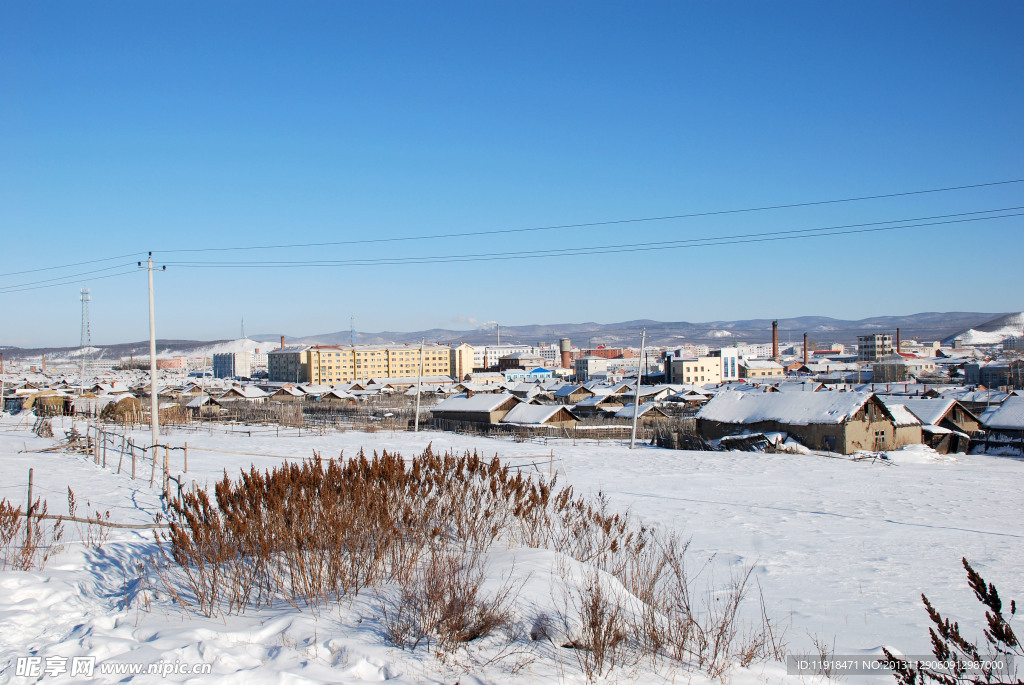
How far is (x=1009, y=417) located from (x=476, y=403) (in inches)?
1135

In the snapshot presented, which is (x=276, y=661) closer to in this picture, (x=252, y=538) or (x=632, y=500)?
(x=252, y=538)

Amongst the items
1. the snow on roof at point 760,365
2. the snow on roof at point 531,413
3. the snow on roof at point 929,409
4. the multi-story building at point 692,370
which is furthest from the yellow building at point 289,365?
the snow on roof at point 929,409

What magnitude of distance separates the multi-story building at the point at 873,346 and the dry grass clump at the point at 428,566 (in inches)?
6237

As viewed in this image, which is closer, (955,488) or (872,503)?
(872,503)

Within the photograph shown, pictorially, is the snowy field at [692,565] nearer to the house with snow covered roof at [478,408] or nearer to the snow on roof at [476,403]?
the house with snow covered roof at [478,408]

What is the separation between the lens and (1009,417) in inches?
1307

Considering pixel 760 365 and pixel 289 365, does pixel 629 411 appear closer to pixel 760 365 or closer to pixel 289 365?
pixel 760 365

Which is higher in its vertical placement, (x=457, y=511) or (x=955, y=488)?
(x=457, y=511)

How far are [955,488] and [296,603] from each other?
60.1ft

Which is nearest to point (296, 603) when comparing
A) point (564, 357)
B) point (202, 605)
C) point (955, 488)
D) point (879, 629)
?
point (202, 605)

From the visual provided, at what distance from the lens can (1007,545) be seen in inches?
421

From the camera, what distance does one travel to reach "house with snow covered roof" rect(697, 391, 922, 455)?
31.1 m

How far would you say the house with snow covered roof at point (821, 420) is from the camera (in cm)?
3111

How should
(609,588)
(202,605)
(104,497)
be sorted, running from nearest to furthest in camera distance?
1. (202,605)
2. (609,588)
3. (104,497)
